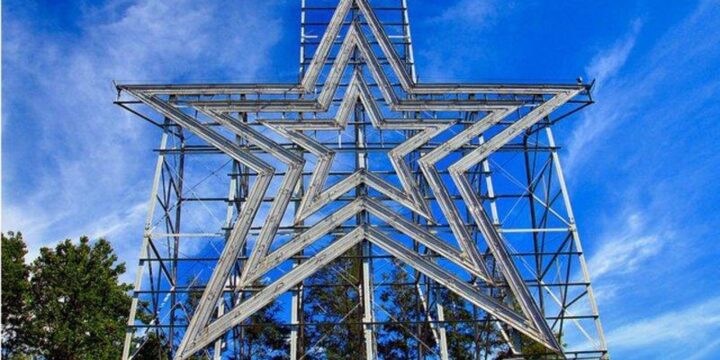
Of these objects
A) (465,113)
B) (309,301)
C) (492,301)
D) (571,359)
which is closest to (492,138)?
(465,113)

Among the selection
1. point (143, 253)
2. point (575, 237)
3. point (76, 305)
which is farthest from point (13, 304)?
point (575, 237)

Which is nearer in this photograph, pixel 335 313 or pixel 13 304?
pixel 13 304

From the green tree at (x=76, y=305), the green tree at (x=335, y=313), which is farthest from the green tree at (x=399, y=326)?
the green tree at (x=76, y=305)

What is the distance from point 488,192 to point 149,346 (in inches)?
566

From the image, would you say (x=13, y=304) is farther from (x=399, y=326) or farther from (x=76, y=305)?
(x=399, y=326)

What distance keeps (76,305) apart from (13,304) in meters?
1.94

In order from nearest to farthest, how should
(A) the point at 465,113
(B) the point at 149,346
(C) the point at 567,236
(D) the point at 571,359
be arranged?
(D) the point at 571,359 < (C) the point at 567,236 < (A) the point at 465,113 < (B) the point at 149,346

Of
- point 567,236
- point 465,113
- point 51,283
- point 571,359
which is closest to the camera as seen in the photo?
point 571,359

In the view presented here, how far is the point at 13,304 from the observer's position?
2358 cm

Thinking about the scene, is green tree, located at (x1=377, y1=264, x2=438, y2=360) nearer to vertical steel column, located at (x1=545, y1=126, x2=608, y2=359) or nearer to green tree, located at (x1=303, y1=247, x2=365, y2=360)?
green tree, located at (x1=303, y1=247, x2=365, y2=360)

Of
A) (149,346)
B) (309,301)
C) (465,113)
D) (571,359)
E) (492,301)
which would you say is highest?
(465,113)

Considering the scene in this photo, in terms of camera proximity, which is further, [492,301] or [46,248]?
[46,248]

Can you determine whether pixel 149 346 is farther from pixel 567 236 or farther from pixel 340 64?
pixel 567 236

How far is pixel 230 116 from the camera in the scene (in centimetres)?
1786
